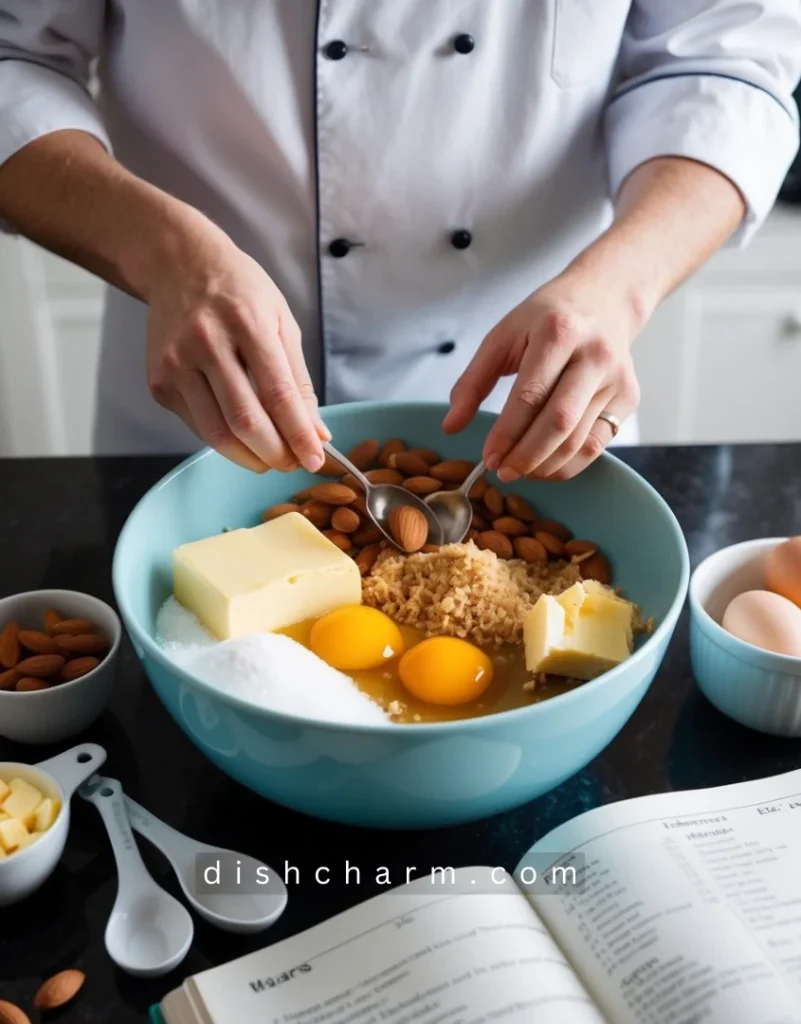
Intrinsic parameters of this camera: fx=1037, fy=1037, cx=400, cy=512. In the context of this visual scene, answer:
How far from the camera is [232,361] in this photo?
0.82 metres

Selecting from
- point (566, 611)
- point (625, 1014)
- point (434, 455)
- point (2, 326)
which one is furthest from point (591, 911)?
point (2, 326)

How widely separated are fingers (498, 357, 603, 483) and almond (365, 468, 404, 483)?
183 millimetres

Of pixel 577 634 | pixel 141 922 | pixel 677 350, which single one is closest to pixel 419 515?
pixel 577 634

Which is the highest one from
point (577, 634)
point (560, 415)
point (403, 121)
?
point (403, 121)

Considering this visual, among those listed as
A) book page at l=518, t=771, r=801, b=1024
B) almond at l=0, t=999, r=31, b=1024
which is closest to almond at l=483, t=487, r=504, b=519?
book page at l=518, t=771, r=801, b=1024

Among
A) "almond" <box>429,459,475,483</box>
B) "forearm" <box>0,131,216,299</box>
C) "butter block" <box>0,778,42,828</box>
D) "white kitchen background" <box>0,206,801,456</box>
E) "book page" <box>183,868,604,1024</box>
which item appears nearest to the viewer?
"book page" <box>183,868,604,1024</box>

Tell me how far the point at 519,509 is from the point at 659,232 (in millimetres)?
293

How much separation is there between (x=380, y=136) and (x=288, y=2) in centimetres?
15

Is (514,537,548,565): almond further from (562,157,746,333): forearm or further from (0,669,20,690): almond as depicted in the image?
(0,669,20,690): almond

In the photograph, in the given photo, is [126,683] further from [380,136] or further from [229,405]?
Answer: [380,136]

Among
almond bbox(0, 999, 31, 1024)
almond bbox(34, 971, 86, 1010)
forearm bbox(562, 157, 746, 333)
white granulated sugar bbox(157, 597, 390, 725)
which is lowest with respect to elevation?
almond bbox(34, 971, 86, 1010)

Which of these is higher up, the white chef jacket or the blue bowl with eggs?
the white chef jacket

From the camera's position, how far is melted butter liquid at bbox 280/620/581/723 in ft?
2.61

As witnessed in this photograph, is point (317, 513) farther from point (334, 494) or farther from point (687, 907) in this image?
point (687, 907)
